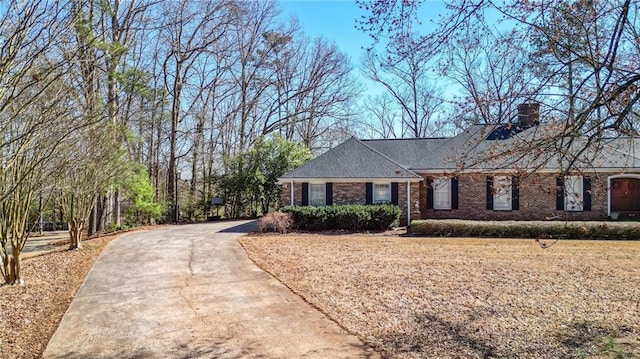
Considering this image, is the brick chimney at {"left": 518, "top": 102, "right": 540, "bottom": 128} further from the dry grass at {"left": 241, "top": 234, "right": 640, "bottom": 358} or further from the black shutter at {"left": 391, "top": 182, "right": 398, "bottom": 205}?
the black shutter at {"left": 391, "top": 182, "right": 398, "bottom": 205}

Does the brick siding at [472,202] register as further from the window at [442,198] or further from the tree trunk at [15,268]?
the tree trunk at [15,268]

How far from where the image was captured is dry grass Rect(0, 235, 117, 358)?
474 centimetres

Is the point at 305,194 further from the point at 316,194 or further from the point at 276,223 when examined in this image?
the point at 276,223

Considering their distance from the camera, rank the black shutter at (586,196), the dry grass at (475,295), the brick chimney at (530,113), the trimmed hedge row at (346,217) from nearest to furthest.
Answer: the dry grass at (475,295) → the brick chimney at (530,113) → the trimmed hedge row at (346,217) → the black shutter at (586,196)

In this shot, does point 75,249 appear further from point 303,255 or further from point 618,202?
point 618,202

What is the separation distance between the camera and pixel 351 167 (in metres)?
17.6

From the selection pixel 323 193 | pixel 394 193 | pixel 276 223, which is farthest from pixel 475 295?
pixel 323 193

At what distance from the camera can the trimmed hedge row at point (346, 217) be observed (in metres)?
15.1

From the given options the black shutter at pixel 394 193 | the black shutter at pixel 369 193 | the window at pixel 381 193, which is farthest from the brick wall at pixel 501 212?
the black shutter at pixel 369 193

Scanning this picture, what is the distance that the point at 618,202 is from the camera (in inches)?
663

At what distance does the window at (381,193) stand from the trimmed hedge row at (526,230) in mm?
2870

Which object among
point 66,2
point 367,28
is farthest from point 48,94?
point 367,28

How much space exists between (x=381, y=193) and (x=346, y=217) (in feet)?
8.59

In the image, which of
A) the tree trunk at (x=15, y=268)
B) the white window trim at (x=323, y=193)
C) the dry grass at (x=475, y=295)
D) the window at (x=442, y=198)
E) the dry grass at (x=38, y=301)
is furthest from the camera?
the window at (x=442, y=198)
